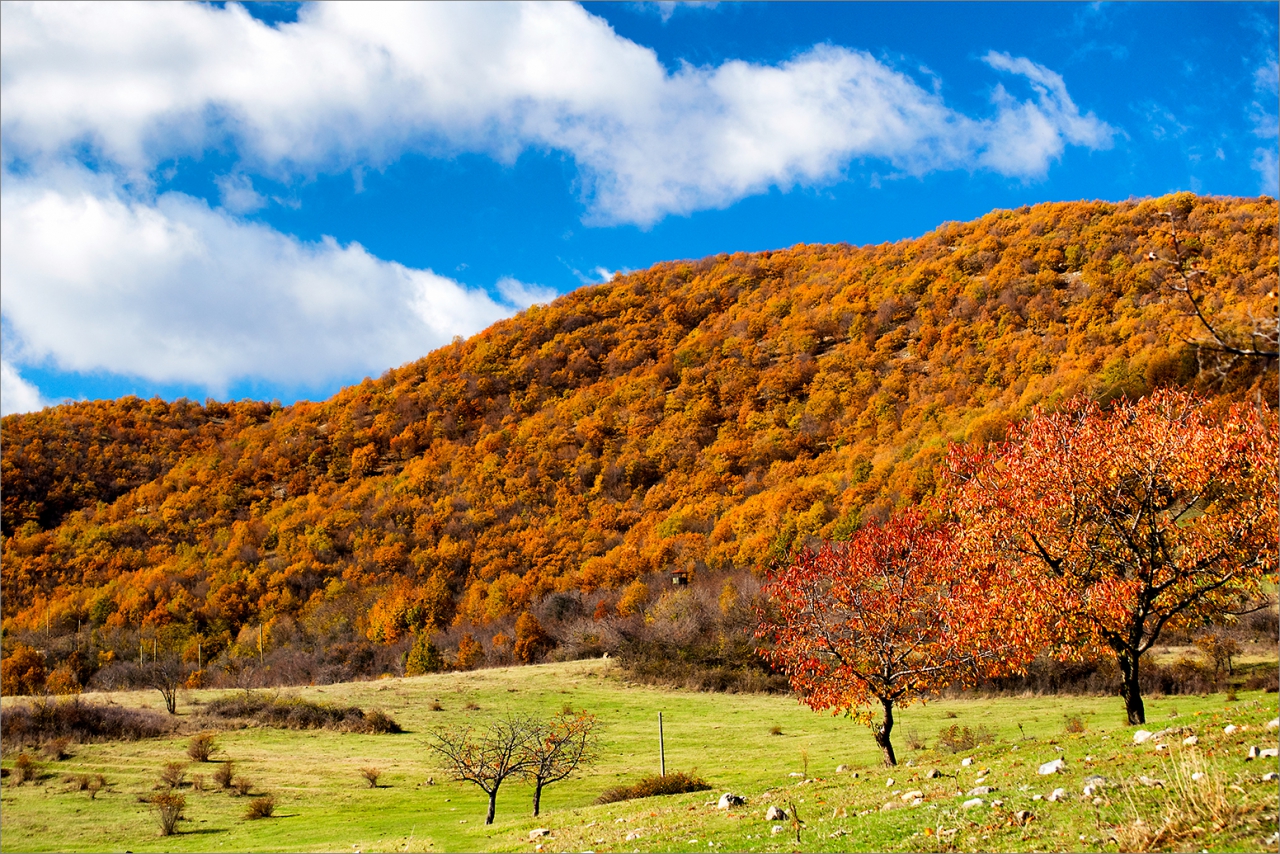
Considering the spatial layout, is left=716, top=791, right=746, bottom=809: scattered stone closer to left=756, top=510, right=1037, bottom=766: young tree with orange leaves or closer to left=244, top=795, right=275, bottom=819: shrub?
left=756, top=510, right=1037, bottom=766: young tree with orange leaves

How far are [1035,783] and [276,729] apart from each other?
38.8 m

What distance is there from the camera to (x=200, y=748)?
35.2 meters

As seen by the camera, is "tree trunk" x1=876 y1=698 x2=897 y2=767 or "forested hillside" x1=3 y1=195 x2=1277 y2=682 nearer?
"tree trunk" x1=876 y1=698 x2=897 y2=767

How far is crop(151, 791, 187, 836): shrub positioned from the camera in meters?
24.8

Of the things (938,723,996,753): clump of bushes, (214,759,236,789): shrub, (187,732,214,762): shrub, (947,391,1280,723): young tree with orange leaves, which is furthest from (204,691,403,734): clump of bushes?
(947,391,1280,723): young tree with orange leaves

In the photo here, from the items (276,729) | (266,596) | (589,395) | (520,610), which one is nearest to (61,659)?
(266,596)

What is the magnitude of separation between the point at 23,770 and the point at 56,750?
139 inches

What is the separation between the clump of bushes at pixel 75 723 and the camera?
37969mm

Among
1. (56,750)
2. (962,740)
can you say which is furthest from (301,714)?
(962,740)

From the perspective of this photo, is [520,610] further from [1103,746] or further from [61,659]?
[1103,746]

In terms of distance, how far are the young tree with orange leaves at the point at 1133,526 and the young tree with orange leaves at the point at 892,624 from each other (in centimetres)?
126

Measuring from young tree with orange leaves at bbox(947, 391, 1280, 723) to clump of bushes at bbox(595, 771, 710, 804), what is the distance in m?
11.2

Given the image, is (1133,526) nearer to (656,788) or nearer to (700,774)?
(656,788)

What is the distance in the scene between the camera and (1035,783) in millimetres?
13266
